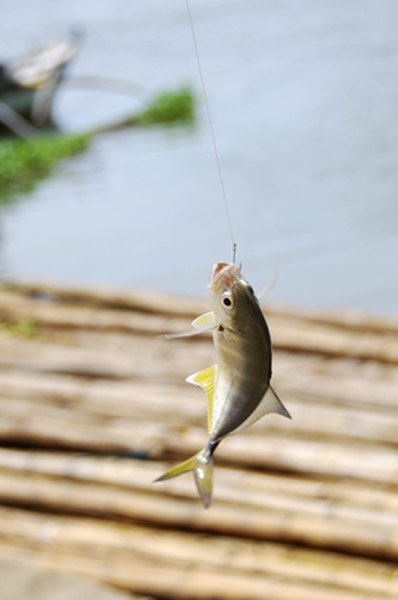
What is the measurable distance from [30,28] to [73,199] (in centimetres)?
1815

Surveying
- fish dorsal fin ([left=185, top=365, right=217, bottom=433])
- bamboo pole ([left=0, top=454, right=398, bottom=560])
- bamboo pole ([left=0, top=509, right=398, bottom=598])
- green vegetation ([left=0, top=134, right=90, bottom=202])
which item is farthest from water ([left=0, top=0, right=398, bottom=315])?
fish dorsal fin ([left=185, top=365, right=217, bottom=433])

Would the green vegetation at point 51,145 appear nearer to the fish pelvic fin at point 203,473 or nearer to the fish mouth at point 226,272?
the fish pelvic fin at point 203,473

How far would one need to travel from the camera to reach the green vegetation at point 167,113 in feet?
62.5

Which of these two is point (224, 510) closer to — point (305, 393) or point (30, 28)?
point (305, 393)

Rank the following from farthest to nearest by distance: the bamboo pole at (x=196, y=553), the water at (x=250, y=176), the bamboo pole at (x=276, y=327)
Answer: the water at (x=250, y=176)
the bamboo pole at (x=276, y=327)
the bamboo pole at (x=196, y=553)

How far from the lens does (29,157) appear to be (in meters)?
17.3

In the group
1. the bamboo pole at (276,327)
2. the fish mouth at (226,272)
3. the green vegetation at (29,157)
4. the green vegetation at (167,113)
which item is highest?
the fish mouth at (226,272)

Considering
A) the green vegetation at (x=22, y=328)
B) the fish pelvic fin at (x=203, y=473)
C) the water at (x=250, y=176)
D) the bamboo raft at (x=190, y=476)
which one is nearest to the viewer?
the fish pelvic fin at (x=203, y=473)

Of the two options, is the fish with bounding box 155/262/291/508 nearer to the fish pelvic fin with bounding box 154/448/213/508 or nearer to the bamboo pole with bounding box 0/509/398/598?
the fish pelvic fin with bounding box 154/448/213/508

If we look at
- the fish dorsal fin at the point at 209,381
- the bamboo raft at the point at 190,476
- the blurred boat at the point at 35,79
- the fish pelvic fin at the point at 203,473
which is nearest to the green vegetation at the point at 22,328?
the bamboo raft at the point at 190,476

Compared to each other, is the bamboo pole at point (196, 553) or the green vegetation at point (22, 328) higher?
the bamboo pole at point (196, 553)

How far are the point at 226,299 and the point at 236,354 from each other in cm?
9

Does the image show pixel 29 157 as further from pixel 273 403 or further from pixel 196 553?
pixel 273 403

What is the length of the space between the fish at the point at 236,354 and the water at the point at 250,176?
25.3 ft
